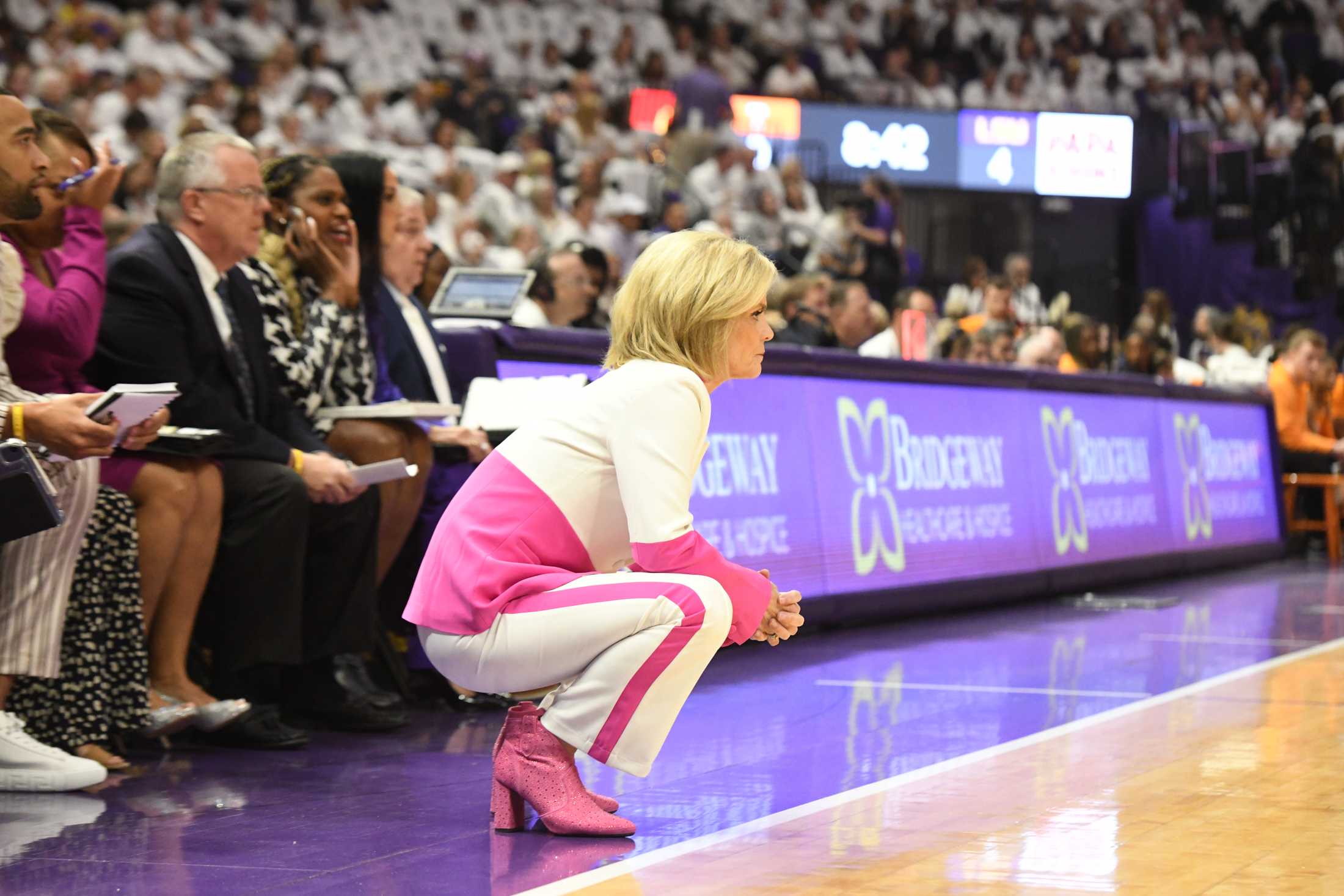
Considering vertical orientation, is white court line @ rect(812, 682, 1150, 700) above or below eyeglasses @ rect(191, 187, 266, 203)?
below

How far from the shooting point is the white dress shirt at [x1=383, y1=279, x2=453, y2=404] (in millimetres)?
5996

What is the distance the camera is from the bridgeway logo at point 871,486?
825cm

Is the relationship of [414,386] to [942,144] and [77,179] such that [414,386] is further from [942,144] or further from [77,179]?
[942,144]

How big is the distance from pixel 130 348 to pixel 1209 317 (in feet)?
50.2

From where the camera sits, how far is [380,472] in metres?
5.12

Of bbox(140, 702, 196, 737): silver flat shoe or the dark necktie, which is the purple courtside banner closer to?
the dark necktie

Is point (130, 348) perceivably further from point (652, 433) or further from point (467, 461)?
point (652, 433)

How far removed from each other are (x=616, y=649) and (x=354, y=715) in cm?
193

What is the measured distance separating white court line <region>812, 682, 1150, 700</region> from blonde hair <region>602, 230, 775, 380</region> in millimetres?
2813

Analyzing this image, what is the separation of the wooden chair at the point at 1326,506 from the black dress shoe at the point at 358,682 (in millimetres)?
9813

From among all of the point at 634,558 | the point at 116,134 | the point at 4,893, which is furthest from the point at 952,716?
the point at 116,134

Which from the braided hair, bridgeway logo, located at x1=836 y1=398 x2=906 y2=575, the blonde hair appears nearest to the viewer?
the blonde hair

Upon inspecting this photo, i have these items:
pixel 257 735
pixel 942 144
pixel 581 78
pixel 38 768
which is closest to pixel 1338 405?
pixel 942 144

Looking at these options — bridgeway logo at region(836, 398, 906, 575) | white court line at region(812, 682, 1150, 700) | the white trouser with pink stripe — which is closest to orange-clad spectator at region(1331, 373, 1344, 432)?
bridgeway logo at region(836, 398, 906, 575)
